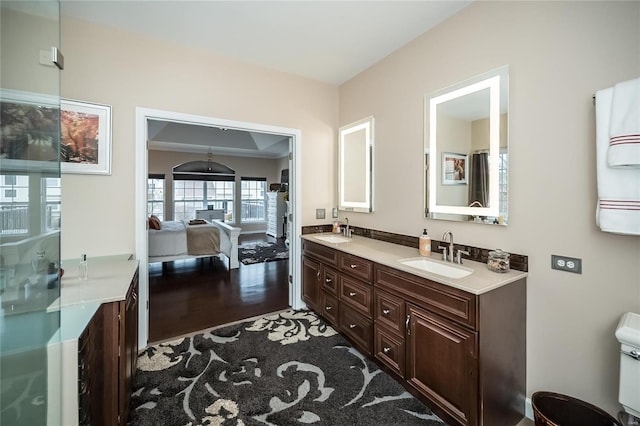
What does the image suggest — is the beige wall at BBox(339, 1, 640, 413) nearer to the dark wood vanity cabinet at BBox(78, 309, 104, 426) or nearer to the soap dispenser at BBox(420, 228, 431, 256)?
the soap dispenser at BBox(420, 228, 431, 256)

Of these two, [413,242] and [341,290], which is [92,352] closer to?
[341,290]

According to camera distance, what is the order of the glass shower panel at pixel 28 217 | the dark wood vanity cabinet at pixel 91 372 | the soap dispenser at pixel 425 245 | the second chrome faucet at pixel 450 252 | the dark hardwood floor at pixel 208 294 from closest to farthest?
the glass shower panel at pixel 28 217 → the dark wood vanity cabinet at pixel 91 372 → the second chrome faucet at pixel 450 252 → the soap dispenser at pixel 425 245 → the dark hardwood floor at pixel 208 294

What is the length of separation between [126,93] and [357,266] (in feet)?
8.43

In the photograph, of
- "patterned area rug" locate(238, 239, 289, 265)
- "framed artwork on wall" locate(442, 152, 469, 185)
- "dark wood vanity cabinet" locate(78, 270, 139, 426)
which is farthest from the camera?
"patterned area rug" locate(238, 239, 289, 265)

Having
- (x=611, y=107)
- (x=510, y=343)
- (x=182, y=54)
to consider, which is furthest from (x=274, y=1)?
(x=510, y=343)

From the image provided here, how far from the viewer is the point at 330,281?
2.75 m

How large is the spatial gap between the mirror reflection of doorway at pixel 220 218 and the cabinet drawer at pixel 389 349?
1521 millimetres

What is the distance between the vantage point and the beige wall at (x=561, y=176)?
1.41 m

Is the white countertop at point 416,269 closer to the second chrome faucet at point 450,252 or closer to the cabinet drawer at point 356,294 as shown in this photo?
the second chrome faucet at point 450,252

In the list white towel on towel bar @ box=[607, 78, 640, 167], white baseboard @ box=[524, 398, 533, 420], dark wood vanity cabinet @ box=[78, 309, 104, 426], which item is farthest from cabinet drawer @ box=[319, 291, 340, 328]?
white towel on towel bar @ box=[607, 78, 640, 167]

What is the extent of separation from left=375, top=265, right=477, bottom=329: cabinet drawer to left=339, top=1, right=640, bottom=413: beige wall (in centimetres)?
59

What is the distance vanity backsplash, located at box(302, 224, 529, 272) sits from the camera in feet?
5.78

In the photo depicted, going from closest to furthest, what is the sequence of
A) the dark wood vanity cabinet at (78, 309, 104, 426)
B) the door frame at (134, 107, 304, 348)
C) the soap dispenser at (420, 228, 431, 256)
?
1. the dark wood vanity cabinet at (78, 309, 104, 426)
2. the soap dispenser at (420, 228, 431, 256)
3. the door frame at (134, 107, 304, 348)

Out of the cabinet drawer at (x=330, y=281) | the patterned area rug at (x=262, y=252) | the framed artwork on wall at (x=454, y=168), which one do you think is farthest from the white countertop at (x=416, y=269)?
the patterned area rug at (x=262, y=252)
